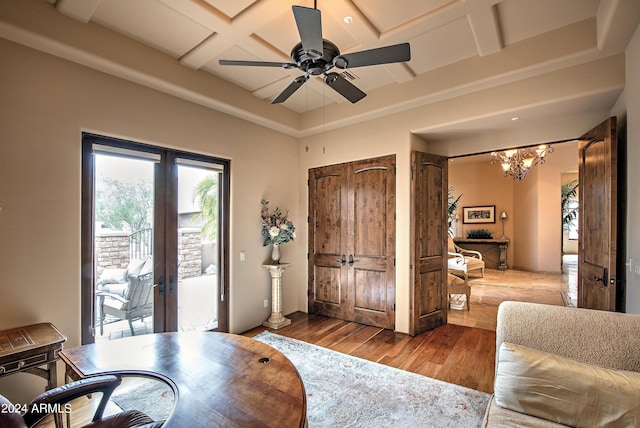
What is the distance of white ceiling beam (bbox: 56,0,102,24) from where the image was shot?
2.24m

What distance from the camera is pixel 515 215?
28.5 ft

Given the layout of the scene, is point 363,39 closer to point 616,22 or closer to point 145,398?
point 616,22

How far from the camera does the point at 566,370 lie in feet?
4.94

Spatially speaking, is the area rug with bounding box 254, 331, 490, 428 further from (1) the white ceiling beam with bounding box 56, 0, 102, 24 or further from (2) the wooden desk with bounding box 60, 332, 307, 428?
(1) the white ceiling beam with bounding box 56, 0, 102, 24

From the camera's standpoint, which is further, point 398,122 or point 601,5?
point 398,122

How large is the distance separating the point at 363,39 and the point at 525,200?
7996 millimetres

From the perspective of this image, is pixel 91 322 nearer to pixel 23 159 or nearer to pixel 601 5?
pixel 23 159

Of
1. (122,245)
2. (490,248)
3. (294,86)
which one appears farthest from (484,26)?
(490,248)

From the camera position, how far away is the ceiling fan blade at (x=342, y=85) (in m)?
2.30

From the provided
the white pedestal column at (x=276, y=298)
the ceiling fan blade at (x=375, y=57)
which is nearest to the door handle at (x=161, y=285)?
the white pedestal column at (x=276, y=298)

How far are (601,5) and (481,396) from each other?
3.33 meters

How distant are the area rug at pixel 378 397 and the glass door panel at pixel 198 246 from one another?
1.40 m

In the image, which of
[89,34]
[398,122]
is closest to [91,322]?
[89,34]

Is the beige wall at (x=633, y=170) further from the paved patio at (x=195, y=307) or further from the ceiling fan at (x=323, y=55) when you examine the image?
the paved patio at (x=195, y=307)
